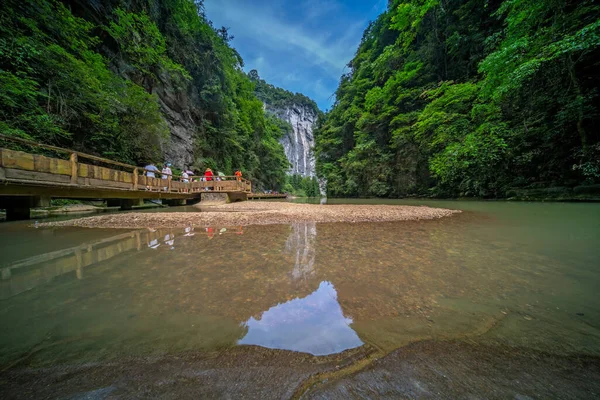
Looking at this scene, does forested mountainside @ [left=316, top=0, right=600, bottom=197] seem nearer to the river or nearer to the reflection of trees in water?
the river

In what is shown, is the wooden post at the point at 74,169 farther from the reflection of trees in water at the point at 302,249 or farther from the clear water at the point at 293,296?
the reflection of trees in water at the point at 302,249

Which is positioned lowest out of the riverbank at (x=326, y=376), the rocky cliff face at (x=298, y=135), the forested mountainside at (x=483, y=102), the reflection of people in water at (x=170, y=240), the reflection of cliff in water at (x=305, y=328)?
the reflection of cliff in water at (x=305, y=328)

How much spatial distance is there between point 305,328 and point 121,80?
14394 mm

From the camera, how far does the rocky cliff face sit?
243 ft

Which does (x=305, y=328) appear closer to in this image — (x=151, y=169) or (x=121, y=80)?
(x=151, y=169)

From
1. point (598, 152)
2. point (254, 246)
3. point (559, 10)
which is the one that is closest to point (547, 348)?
point (254, 246)

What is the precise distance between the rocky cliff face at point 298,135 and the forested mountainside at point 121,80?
51270mm

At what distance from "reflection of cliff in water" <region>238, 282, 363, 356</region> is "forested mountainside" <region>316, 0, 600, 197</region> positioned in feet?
36.2

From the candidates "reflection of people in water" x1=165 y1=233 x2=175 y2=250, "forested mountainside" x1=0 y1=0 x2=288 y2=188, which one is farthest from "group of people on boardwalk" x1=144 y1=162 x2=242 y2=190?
"reflection of people in water" x1=165 y1=233 x2=175 y2=250

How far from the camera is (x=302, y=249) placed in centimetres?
288

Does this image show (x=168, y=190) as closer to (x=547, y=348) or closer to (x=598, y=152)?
(x=547, y=348)

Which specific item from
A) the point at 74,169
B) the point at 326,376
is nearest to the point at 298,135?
the point at 74,169

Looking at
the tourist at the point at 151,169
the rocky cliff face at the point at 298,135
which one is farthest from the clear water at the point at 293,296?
the rocky cliff face at the point at 298,135

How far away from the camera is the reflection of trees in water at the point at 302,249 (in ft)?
6.89
